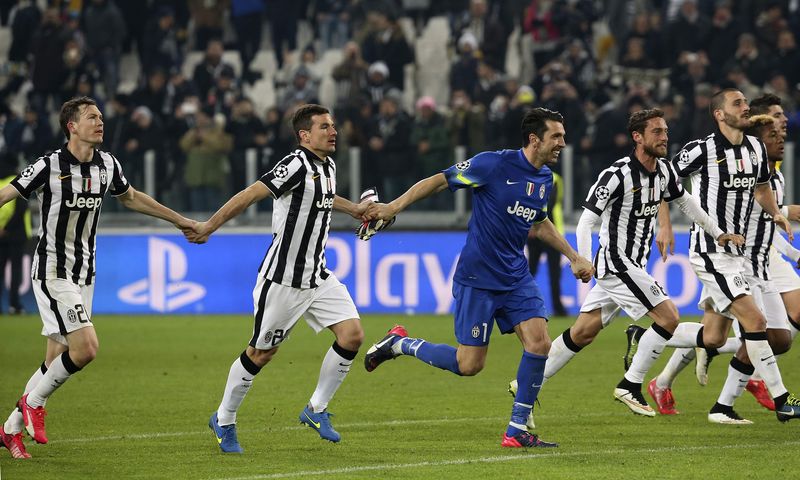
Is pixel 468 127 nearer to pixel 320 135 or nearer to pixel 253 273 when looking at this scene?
pixel 253 273

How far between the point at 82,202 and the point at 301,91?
14172 millimetres

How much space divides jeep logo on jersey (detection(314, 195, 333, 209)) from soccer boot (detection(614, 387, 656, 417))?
280 centimetres

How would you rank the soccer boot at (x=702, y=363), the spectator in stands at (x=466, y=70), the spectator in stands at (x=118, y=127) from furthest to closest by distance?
the spectator in stands at (x=466, y=70) → the spectator in stands at (x=118, y=127) → the soccer boot at (x=702, y=363)

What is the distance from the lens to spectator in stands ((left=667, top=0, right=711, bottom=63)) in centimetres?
2123

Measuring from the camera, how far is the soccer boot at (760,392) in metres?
10.1

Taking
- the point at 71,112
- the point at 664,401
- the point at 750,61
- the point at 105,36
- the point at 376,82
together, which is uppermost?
the point at 105,36

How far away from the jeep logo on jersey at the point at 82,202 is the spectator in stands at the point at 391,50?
47.6ft

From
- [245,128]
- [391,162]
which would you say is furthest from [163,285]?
[391,162]

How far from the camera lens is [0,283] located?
20484 millimetres

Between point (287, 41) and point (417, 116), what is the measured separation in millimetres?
5148

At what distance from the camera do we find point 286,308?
27.3 ft

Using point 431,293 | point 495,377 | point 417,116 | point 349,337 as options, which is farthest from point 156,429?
point 417,116

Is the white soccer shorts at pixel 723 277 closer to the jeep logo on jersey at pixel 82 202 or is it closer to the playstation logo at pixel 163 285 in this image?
the jeep logo on jersey at pixel 82 202

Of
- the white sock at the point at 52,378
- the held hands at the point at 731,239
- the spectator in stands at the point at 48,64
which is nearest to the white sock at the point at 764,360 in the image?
the held hands at the point at 731,239
